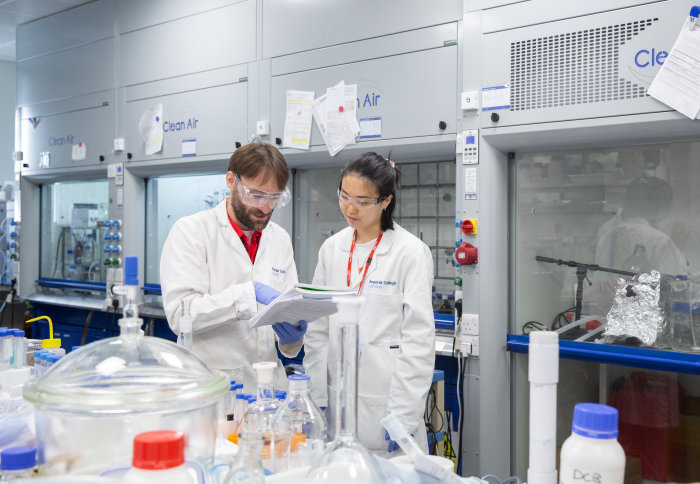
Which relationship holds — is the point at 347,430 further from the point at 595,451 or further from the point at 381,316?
the point at 381,316

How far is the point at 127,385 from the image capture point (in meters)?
0.88

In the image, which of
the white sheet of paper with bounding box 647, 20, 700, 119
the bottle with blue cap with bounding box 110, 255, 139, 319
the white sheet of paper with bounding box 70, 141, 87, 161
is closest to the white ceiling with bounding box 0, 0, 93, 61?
the white sheet of paper with bounding box 70, 141, 87, 161

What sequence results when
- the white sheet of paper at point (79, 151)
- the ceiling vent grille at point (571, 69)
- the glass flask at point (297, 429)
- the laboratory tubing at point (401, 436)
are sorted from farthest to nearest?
the white sheet of paper at point (79, 151)
the ceiling vent grille at point (571, 69)
the glass flask at point (297, 429)
the laboratory tubing at point (401, 436)

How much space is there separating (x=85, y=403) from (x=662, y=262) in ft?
7.76

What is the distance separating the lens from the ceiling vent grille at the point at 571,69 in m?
2.26

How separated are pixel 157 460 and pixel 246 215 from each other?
1.38 m

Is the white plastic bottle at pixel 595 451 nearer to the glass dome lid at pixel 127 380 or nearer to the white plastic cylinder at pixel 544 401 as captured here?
the white plastic cylinder at pixel 544 401

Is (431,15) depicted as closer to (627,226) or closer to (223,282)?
(627,226)

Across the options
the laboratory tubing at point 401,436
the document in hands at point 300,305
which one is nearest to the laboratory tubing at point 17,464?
the laboratory tubing at point 401,436

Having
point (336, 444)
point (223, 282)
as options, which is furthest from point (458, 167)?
point (336, 444)

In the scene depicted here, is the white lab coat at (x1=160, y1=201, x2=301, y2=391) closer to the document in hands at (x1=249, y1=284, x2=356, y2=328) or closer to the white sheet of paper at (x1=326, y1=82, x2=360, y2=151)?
the document in hands at (x1=249, y1=284, x2=356, y2=328)

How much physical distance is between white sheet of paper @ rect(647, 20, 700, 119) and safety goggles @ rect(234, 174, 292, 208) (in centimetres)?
143

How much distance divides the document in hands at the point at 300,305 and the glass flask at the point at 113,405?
547mm

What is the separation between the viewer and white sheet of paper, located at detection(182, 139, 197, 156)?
12.2ft
